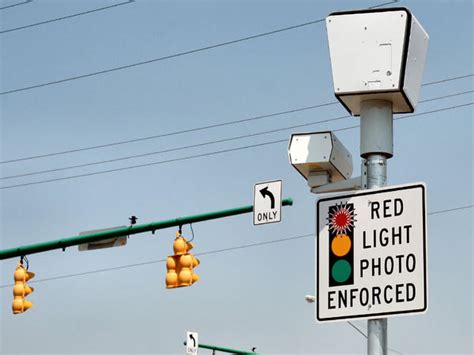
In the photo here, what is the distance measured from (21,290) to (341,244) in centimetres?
1513

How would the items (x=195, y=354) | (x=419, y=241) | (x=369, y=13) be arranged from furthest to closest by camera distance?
(x=195, y=354), (x=369, y=13), (x=419, y=241)

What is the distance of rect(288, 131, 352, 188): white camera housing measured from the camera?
336 inches

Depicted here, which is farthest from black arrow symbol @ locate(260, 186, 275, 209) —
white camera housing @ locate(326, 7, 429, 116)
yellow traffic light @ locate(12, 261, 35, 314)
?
white camera housing @ locate(326, 7, 429, 116)

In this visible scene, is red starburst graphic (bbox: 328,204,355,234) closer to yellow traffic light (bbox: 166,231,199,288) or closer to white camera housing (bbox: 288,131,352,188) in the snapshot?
white camera housing (bbox: 288,131,352,188)

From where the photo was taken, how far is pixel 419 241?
7.74 m

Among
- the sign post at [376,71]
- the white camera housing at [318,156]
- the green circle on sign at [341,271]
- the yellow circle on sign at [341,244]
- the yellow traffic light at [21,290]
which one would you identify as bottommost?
the green circle on sign at [341,271]

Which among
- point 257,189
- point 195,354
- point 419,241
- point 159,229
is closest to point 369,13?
point 419,241

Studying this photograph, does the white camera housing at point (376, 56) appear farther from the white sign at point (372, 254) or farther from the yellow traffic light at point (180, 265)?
the yellow traffic light at point (180, 265)

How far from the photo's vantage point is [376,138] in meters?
8.19

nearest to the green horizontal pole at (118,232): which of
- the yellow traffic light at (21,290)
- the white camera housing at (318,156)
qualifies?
the yellow traffic light at (21,290)

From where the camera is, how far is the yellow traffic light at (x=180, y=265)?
2027cm

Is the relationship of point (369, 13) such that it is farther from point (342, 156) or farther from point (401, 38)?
point (342, 156)

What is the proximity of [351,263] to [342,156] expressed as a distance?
105cm

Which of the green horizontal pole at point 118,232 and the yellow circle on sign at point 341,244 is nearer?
the yellow circle on sign at point 341,244
